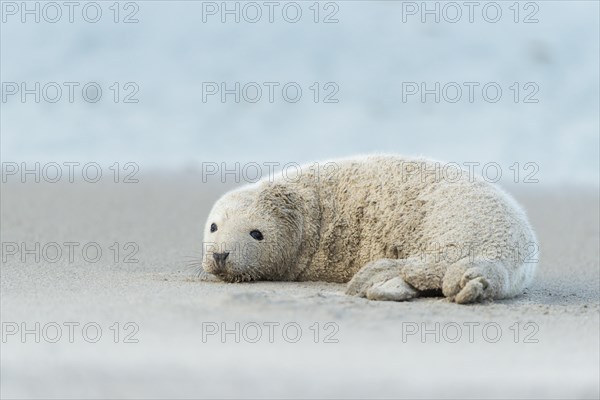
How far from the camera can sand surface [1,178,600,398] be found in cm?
498

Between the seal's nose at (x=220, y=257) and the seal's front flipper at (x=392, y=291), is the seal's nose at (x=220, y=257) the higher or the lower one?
the higher one

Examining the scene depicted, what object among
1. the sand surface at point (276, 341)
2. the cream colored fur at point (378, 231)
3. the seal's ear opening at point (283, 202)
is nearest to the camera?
the sand surface at point (276, 341)

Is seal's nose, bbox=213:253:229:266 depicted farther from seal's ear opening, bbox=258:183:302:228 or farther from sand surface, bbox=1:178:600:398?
seal's ear opening, bbox=258:183:302:228

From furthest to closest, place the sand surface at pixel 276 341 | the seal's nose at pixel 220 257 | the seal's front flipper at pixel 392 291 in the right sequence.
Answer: the seal's nose at pixel 220 257
the seal's front flipper at pixel 392 291
the sand surface at pixel 276 341

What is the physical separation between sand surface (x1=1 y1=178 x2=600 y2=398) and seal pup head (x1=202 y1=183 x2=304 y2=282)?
21 cm

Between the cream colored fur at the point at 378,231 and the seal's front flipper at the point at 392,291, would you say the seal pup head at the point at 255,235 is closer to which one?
the cream colored fur at the point at 378,231

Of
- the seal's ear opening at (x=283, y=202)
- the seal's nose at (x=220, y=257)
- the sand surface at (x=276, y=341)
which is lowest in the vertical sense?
the sand surface at (x=276, y=341)

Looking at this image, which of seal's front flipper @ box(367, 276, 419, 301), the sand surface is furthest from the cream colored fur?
the sand surface

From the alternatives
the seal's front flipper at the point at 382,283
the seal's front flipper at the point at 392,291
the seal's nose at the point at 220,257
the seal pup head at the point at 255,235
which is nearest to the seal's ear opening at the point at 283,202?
the seal pup head at the point at 255,235

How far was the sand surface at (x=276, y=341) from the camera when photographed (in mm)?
4984

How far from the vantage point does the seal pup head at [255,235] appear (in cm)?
741

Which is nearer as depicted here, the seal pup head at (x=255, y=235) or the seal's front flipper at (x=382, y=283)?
the seal's front flipper at (x=382, y=283)

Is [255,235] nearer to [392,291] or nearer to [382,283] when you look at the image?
[382,283]

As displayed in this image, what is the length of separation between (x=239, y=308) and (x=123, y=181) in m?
10.2
